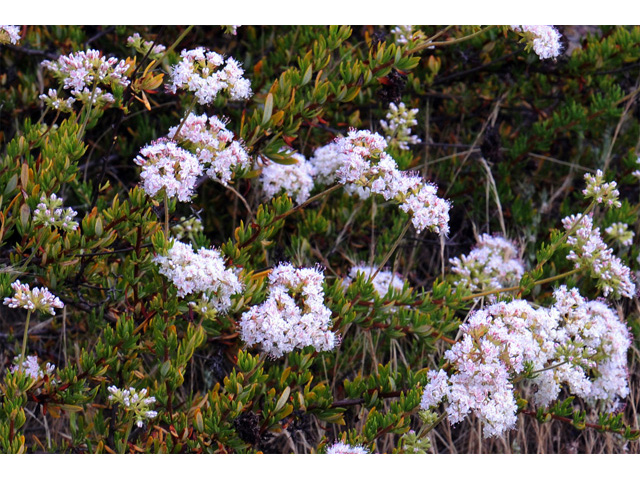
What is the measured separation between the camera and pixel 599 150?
4.11m

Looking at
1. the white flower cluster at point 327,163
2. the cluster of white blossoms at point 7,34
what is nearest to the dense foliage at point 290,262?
the white flower cluster at point 327,163

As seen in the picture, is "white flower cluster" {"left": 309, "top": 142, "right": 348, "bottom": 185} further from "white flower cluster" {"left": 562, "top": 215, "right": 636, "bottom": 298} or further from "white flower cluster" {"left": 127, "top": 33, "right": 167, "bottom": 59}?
"white flower cluster" {"left": 562, "top": 215, "right": 636, "bottom": 298}

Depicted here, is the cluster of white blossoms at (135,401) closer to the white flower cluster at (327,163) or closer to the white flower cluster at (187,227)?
the white flower cluster at (187,227)

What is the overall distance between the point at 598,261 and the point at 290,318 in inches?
49.8

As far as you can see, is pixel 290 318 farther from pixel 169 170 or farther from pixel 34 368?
pixel 34 368

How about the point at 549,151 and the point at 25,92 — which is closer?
the point at 25,92

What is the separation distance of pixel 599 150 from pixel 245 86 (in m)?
2.35

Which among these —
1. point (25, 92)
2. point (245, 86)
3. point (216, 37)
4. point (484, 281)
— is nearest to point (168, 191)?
point (245, 86)

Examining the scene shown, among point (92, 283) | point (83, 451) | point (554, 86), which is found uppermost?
point (554, 86)

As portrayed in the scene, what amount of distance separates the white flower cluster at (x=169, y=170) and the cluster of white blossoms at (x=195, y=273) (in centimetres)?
19

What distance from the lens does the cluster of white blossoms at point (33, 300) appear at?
2.29 metres

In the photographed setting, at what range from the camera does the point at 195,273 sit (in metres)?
2.37

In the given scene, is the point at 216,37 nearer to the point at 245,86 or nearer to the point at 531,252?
the point at 245,86

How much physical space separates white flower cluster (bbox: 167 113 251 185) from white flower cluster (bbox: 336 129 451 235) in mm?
396
